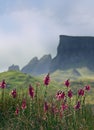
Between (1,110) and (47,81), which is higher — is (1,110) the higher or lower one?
the lower one

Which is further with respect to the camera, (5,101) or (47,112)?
(5,101)

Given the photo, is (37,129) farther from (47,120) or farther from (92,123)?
(92,123)

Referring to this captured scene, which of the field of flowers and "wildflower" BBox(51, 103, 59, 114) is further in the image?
"wildflower" BBox(51, 103, 59, 114)

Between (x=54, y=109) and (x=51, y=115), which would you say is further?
(x=54, y=109)

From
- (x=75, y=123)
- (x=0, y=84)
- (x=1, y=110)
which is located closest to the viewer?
(x=75, y=123)

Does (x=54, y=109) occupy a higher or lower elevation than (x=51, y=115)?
higher

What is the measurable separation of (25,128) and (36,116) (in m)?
1.00

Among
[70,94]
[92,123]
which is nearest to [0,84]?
[70,94]

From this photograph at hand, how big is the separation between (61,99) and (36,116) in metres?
0.90

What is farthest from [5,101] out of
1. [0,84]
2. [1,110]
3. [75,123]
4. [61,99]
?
[75,123]

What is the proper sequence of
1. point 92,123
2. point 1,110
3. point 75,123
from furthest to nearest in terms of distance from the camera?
point 1,110
point 92,123
point 75,123

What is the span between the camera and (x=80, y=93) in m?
10.3

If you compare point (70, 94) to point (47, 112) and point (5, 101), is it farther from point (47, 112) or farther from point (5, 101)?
point (5, 101)

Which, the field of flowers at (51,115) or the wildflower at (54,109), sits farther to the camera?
the wildflower at (54,109)
